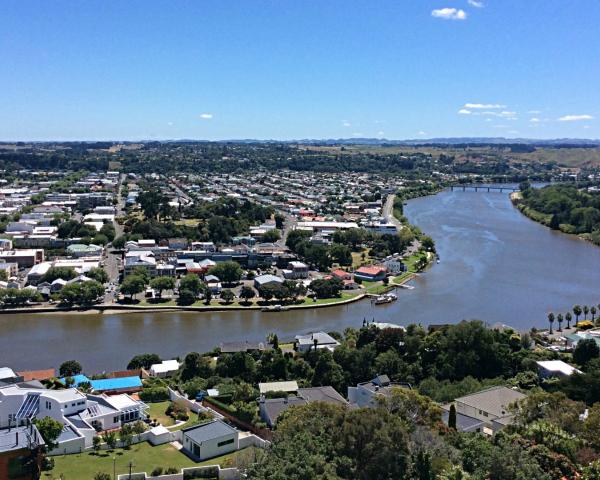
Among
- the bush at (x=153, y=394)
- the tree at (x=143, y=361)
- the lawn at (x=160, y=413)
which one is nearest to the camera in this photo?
the lawn at (x=160, y=413)

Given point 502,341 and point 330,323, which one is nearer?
point 502,341

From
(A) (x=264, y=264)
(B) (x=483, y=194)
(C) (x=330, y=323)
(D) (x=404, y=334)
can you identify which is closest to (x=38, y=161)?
(B) (x=483, y=194)

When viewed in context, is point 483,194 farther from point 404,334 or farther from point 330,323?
point 404,334

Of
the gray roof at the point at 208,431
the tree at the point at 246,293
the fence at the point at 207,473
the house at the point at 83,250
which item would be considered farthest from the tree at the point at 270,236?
the fence at the point at 207,473

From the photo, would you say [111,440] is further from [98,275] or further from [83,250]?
[83,250]

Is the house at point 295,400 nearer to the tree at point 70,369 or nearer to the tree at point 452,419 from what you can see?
the tree at point 452,419

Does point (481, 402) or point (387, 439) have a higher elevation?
point (387, 439)
